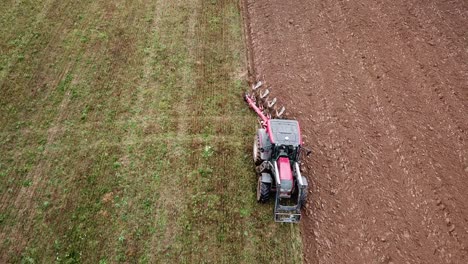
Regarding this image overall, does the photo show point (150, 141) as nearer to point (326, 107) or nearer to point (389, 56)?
point (326, 107)

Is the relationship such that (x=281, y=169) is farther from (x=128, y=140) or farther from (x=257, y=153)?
(x=128, y=140)

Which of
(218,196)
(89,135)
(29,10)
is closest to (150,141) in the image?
(89,135)

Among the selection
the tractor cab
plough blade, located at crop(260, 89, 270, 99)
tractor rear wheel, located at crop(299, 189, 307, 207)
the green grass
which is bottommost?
the green grass

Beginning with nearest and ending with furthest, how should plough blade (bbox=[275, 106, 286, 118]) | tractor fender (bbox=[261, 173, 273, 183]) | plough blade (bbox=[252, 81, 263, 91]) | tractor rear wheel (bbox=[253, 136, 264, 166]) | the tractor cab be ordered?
tractor fender (bbox=[261, 173, 273, 183]) < the tractor cab < tractor rear wheel (bbox=[253, 136, 264, 166]) < plough blade (bbox=[275, 106, 286, 118]) < plough blade (bbox=[252, 81, 263, 91])

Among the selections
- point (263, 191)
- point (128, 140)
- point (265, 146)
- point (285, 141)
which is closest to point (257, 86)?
point (265, 146)

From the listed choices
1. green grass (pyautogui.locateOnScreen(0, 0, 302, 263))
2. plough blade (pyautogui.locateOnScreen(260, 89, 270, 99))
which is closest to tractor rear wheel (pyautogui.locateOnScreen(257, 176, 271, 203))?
green grass (pyautogui.locateOnScreen(0, 0, 302, 263))

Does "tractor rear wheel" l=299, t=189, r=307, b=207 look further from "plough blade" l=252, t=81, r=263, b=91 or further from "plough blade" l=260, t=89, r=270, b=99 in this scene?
"plough blade" l=252, t=81, r=263, b=91

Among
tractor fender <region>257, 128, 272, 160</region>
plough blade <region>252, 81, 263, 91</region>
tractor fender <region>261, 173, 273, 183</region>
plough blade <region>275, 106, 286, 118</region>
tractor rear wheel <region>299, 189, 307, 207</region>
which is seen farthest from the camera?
plough blade <region>252, 81, 263, 91</region>
